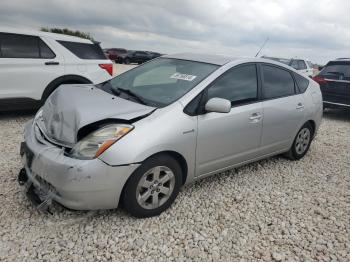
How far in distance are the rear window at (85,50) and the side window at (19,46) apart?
52 cm

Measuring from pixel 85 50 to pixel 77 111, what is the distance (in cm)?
405

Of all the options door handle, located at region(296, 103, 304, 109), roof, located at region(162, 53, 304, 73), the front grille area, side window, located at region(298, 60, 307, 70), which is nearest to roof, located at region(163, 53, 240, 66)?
roof, located at region(162, 53, 304, 73)

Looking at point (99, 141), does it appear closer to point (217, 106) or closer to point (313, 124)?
point (217, 106)

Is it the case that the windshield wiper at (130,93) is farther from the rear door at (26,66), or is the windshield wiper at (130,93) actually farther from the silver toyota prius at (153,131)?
the rear door at (26,66)

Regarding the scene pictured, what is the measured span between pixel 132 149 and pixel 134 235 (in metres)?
0.78

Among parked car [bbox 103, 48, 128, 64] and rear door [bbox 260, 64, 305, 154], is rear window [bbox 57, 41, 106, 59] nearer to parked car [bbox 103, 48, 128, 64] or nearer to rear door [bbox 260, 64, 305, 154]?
rear door [bbox 260, 64, 305, 154]

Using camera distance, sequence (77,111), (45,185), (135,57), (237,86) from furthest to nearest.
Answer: (135,57), (237,86), (77,111), (45,185)

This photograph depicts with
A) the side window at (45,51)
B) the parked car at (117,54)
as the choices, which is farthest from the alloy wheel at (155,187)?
the parked car at (117,54)

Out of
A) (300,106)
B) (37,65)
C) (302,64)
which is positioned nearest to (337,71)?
(300,106)

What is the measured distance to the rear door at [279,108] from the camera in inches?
162

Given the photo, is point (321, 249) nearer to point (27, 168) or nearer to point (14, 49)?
point (27, 168)

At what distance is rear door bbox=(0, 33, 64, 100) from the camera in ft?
18.9

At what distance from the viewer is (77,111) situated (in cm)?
297

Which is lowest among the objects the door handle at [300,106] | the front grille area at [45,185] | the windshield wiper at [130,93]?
the front grille area at [45,185]
